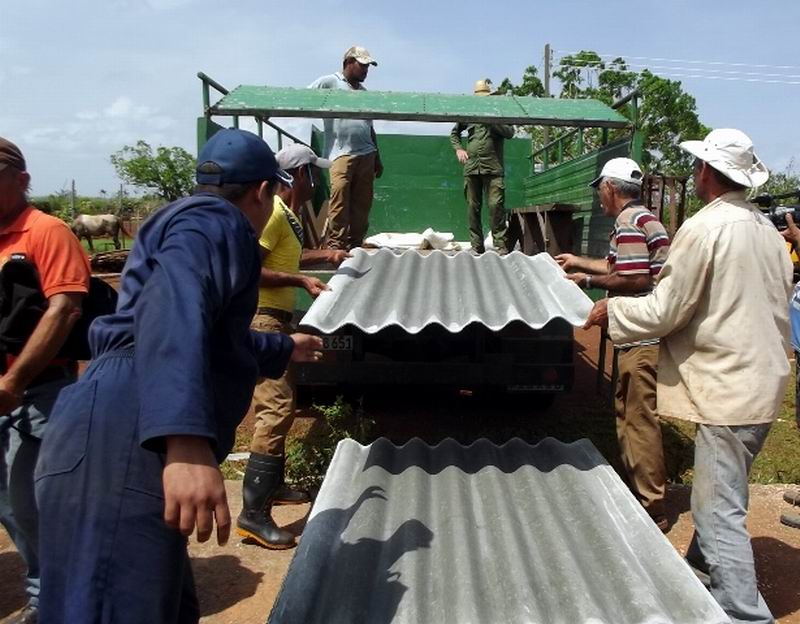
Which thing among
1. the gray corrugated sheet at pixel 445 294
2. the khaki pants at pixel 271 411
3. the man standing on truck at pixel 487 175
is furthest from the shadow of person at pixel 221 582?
the man standing on truck at pixel 487 175

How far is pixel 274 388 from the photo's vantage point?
11.8 ft

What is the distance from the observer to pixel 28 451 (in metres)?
2.63

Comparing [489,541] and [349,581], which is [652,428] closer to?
[489,541]

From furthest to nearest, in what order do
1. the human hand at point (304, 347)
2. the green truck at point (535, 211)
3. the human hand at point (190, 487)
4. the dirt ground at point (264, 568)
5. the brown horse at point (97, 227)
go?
the brown horse at point (97, 227) → the green truck at point (535, 211) → the dirt ground at point (264, 568) → the human hand at point (304, 347) → the human hand at point (190, 487)

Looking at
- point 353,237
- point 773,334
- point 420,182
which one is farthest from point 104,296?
point 420,182

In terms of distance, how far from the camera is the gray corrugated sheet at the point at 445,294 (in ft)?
9.64

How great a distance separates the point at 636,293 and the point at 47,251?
8.86 feet

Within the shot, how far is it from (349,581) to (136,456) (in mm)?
883

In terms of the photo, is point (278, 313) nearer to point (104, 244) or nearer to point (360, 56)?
point (360, 56)

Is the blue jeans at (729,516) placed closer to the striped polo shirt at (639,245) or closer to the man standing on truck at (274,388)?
the striped polo shirt at (639,245)

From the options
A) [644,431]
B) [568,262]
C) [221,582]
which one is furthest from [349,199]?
[221,582]

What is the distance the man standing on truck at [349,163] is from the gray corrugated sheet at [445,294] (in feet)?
5.12

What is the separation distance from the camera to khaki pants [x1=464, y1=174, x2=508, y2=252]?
22.8 ft

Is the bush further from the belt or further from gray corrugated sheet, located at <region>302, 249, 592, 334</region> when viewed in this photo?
gray corrugated sheet, located at <region>302, 249, 592, 334</region>
